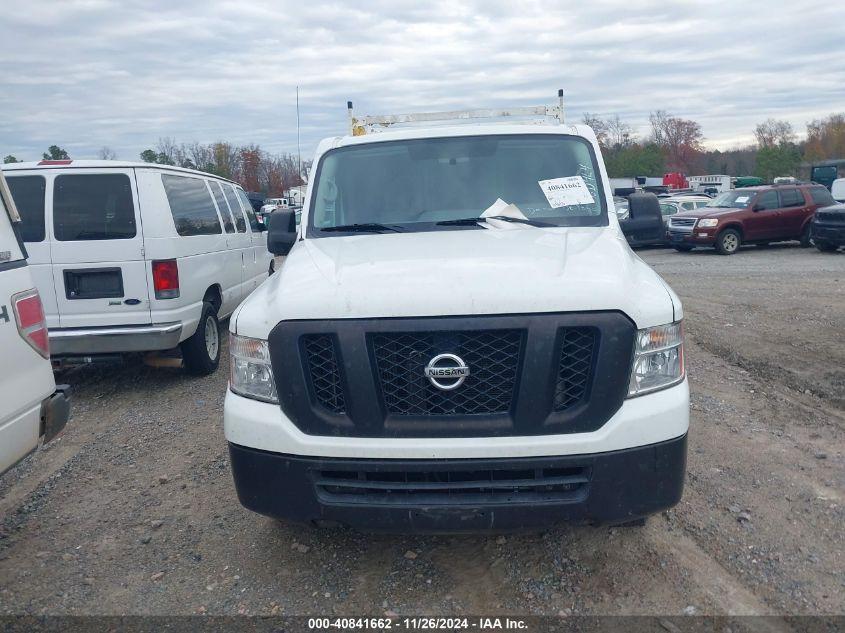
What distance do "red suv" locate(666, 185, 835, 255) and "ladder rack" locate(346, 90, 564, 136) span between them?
44.5 feet

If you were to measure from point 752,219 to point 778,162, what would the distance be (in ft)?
209

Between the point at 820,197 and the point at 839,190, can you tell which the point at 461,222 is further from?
the point at 839,190

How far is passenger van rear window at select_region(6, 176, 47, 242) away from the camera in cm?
625

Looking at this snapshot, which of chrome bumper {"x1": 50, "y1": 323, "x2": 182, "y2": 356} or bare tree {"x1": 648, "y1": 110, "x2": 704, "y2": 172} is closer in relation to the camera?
chrome bumper {"x1": 50, "y1": 323, "x2": 182, "y2": 356}

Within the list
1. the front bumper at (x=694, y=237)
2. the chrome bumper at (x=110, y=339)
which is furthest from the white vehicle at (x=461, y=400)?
the front bumper at (x=694, y=237)

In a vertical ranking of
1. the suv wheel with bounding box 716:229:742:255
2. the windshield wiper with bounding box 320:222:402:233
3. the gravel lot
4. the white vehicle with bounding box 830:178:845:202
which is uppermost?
the windshield wiper with bounding box 320:222:402:233

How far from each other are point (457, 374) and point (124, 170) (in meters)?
4.79

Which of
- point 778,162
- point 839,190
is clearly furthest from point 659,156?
point 839,190

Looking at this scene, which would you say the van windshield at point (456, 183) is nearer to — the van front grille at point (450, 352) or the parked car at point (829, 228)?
the van front grille at point (450, 352)

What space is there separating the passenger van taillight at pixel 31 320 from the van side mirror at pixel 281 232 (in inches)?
68.9

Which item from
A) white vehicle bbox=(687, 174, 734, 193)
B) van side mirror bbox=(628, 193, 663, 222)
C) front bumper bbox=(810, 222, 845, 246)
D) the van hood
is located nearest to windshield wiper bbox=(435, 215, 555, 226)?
the van hood

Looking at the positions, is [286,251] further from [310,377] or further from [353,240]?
[310,377]

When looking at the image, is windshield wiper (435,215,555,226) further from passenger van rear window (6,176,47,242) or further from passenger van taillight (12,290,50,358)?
passenger van rear window (6,176,47,242)

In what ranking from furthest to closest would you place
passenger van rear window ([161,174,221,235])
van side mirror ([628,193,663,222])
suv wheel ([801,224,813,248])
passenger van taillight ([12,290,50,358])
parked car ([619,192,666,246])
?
suv wheel ([801,224,813,248])
passenger van rear window ([161,174,221,235])
van side mirror ([628,193,663,222])
parked car ([619,192,666,246])
passenger van taillight ([12,290,50,358])
